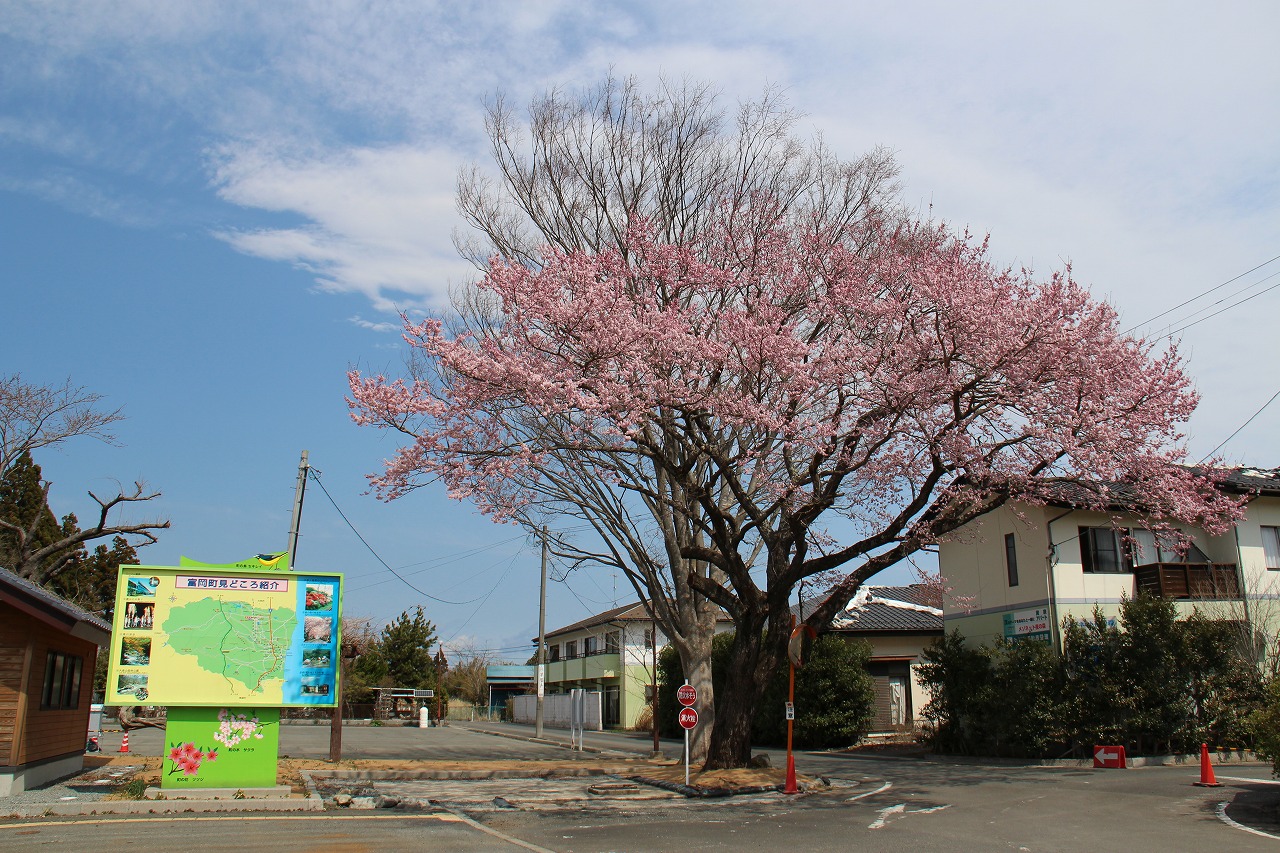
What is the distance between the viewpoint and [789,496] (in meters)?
17.7

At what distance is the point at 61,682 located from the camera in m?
17.2

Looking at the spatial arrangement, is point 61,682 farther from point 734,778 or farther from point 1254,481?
point 1254,481

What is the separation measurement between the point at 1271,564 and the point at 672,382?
19868mm

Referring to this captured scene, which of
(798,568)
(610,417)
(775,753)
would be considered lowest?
(775,753)

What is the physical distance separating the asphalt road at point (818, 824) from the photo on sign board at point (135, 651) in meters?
2.60

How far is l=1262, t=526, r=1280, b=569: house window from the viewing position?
25.8m

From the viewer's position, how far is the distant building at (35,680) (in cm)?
1420

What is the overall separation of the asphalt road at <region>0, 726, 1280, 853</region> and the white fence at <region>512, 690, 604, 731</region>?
90.7 feet

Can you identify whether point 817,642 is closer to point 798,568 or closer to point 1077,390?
point 798,568

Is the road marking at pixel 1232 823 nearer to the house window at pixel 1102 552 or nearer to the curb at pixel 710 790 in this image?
the curb at pixel 710 790

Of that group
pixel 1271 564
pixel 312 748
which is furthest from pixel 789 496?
pixel 312 748

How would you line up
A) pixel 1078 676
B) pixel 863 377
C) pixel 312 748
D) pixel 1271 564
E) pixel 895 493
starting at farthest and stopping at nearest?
pixel 312 748 < pixel 1271 564 < pixel 1078 676 < pixel 895 493 < pixel 863 377

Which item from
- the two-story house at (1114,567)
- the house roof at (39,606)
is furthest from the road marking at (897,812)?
the house roof at (39,606)

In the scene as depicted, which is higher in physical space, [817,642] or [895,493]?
[895,493]
